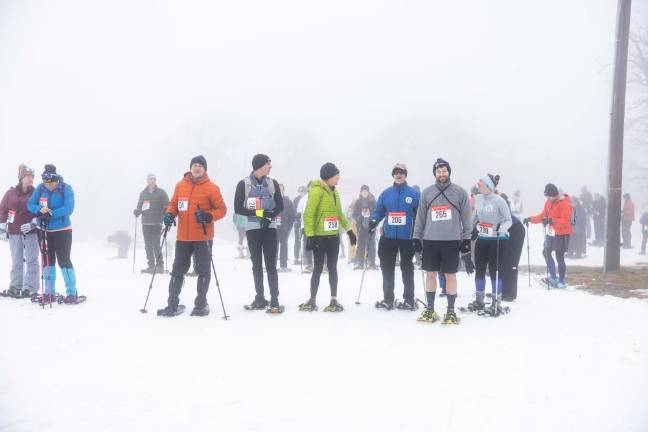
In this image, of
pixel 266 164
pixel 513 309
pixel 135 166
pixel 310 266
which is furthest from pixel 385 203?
pixel 135 166

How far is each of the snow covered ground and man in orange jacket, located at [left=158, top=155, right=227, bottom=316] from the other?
0.49m

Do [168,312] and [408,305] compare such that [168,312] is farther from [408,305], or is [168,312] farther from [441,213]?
[441,213]

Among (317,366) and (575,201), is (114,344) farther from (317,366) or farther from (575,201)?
(575,201)

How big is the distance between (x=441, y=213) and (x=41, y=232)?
6.58 meters

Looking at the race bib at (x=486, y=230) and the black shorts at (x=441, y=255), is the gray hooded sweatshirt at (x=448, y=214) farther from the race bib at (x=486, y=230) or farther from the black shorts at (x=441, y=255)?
the race bib at (x=486, y=230)

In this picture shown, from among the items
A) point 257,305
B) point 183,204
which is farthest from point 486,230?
point 183,204

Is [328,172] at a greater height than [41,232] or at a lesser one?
greater

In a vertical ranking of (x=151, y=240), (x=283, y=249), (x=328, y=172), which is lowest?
(x=283, y=249)

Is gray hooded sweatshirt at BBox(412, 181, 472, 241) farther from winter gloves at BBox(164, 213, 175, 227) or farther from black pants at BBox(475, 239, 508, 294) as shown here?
winter gloves at BBox(164, 213, 175, 227)

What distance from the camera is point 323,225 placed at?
7535mm

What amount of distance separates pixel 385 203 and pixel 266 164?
6.77 ft

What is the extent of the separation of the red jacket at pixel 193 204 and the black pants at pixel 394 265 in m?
2.72

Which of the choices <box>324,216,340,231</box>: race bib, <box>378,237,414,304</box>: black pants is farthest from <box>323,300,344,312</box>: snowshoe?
<box>324,216,340,231</box>: race bib

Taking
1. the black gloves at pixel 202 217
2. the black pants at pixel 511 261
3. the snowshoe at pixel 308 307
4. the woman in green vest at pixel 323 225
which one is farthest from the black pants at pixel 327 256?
the black pants at pixel 511 261
